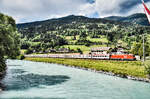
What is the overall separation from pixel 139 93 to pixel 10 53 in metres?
28.0

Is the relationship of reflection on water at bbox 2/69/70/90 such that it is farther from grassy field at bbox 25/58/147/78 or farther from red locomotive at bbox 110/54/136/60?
red locomotive at bbox 110/54/136/60

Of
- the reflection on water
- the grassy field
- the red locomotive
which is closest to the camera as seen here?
the reflection on water

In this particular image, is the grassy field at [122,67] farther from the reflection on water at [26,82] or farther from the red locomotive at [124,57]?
the reflection on water at [26,82]

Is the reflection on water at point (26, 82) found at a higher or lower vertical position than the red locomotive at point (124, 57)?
lower

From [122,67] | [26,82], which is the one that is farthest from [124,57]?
[26,82]

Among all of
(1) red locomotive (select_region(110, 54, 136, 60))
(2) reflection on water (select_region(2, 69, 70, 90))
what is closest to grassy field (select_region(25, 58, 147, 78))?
(1) red locomotive (select_region(110, 54, 136, 60))

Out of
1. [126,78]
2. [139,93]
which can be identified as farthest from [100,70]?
[139,93]

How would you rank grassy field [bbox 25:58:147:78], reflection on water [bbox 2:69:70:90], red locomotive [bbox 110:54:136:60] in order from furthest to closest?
red locomotive [bbox 110:54:136:60]
grassy field [bbox 25:58:147:78]
reflection on water [bbox 2:69:70:90]

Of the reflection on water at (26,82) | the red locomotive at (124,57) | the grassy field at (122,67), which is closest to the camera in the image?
the reflection on water at (26,82)

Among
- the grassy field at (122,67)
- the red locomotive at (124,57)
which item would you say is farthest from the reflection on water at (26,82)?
the red locomotive at (124,57)

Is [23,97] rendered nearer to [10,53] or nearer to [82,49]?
[10,53]

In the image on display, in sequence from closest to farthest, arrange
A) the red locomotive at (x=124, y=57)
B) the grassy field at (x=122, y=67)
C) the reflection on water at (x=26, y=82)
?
the reflection on water at (x=26, y=82) → the grassy field at (x=122, y=67) → the red locomotive at (x=124, y=57)

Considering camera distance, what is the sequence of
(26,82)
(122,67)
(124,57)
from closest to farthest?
(26,82) < (122,67) < (124,57)

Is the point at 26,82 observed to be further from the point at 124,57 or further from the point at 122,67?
the point at 124,57
